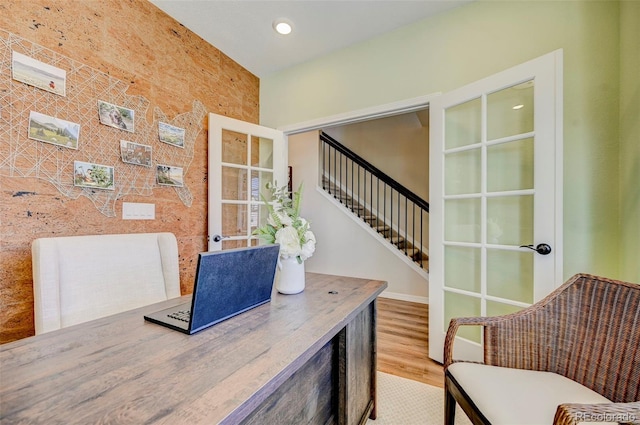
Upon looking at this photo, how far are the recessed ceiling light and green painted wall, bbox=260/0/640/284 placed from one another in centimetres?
70

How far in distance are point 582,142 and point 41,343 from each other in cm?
276

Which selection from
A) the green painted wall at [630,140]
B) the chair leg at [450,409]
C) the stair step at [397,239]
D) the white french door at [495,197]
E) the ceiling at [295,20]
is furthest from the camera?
the stair step at [397,239]

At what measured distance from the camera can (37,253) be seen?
4.46ft

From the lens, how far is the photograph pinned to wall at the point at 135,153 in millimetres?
2064

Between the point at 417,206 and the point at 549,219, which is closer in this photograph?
the point at 549,219

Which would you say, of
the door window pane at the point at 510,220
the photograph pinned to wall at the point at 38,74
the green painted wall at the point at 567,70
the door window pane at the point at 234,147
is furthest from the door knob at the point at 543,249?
the photograph pinned to wall at the point at 38,74

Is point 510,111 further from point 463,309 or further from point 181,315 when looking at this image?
point 181,315

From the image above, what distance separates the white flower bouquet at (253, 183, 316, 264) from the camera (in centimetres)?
129

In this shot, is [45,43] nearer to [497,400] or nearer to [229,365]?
[229,365]

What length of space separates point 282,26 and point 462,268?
8.19 ft

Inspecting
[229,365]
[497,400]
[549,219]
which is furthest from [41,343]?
[549,219]

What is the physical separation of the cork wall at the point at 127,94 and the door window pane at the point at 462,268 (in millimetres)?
2164

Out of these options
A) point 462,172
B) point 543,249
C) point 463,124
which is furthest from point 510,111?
point 543,249

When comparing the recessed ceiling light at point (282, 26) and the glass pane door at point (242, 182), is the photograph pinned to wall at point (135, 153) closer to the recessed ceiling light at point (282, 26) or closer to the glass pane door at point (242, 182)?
the glass pane door at point (242, 182)
